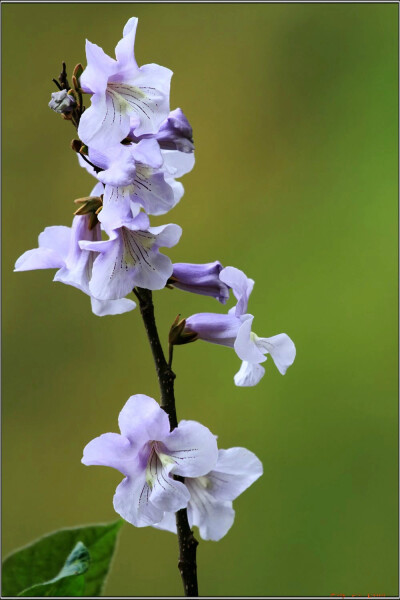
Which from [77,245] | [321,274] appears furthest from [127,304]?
[321,274]

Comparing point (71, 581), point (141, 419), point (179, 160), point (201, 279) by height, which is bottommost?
point (71, 581)

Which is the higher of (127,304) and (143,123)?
(143,123)

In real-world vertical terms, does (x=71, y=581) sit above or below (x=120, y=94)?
below

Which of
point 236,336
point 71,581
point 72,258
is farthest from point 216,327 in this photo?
point 71,581

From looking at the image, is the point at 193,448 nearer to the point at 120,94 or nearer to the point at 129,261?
the point at 129,261

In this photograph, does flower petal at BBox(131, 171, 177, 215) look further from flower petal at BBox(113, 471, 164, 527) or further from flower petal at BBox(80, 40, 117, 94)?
flower petal at BBox(113, 471, 164, 527)

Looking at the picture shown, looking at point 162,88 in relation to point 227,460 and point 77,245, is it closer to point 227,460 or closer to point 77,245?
point 77,245

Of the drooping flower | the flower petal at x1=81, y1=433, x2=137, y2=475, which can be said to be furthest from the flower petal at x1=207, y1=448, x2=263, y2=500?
the flower petal at x1=81, y1=433, x2=137, y2=475
